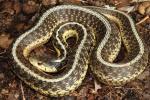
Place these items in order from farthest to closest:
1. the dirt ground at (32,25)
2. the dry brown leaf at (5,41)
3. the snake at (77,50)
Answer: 1. the dry brown leaf at (5,41)
2. the dirt ground at (32,25)
3. the snake at (77,50)

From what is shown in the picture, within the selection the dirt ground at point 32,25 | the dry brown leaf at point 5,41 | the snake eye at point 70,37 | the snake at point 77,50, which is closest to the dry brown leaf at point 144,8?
the dirt ground at point 32,25

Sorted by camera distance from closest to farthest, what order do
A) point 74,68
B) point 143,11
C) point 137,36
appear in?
point 74,68 → point 137,36 → point 143,11

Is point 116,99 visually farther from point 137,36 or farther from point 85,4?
point 85,4

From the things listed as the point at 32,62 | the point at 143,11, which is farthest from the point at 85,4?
the point at 32,62

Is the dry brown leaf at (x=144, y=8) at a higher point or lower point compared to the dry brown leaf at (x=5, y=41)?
higher

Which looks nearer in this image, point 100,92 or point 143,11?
point 100,92

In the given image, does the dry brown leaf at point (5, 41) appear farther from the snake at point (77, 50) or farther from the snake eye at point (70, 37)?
the snake eye at point (70, 37)

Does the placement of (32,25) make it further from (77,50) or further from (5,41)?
(77,50)

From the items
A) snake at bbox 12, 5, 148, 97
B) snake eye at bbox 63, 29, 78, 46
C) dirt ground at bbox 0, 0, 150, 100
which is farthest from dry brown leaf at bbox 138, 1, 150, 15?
snake eye at bbox 63, 29, 78, 46

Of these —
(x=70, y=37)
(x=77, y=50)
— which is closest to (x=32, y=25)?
(x=70, y=37)
